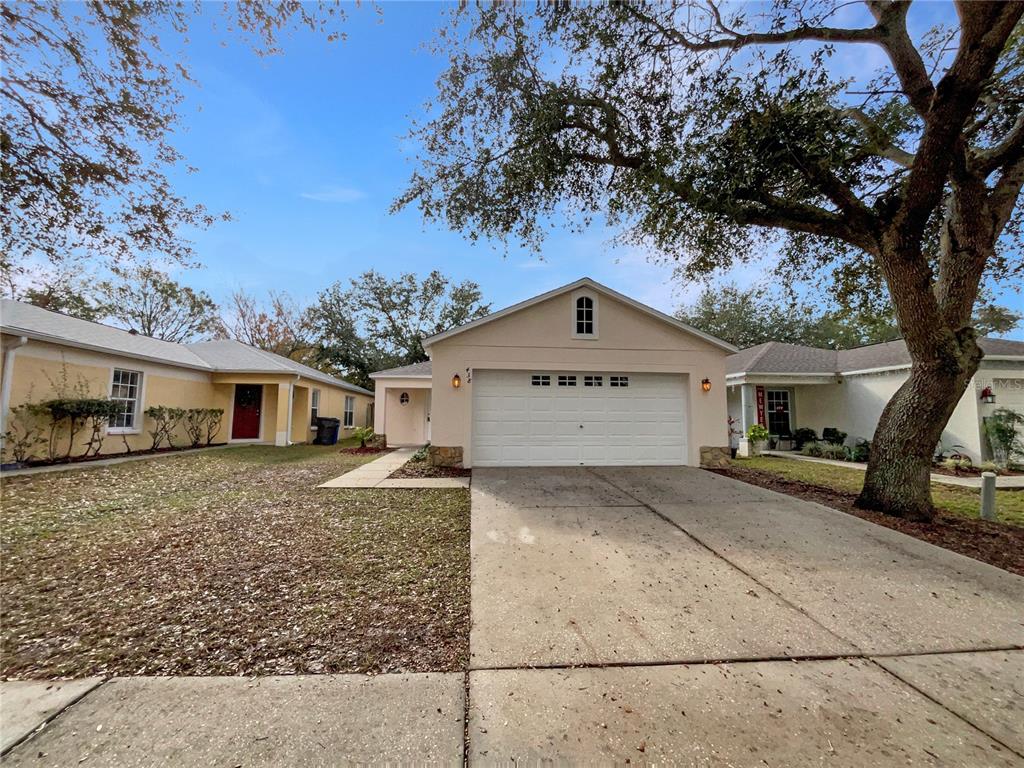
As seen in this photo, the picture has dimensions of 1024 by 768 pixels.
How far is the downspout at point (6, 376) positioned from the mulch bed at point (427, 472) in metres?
7.41

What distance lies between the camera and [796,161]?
5785 millimetres

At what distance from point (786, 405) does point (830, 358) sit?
2.51 m

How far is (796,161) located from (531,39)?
14.1 ft

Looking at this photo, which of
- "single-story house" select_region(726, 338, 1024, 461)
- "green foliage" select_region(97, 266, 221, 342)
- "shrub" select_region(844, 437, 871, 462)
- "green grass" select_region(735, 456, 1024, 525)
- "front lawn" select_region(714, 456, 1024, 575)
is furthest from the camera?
"green foliage" select_region(97, 266, 221, 342)

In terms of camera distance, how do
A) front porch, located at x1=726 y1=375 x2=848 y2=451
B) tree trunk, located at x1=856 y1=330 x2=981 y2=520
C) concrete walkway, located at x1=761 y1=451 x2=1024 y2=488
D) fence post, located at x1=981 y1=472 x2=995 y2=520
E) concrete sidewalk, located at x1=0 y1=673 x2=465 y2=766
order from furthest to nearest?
1. front porch, located at x1=726 y1=375 x2=848 y2=451
2. concrete walkway, located at x1=761 y1=451 x2=1024 y2=488
3. fence post, located at x1=981 y1=472 x2=995 y2=520
4. tree trunk, located at x1=856 y1=330 x2=981 y2=520
5. concrete sidewalk, located at x1=0 y1=673 x2=465 y2=766

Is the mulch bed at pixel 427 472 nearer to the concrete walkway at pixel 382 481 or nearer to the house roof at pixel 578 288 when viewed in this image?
the concrete walkway at pixel 382 481

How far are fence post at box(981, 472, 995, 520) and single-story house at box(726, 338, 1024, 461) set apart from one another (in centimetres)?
658

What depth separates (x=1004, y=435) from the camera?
9930mm

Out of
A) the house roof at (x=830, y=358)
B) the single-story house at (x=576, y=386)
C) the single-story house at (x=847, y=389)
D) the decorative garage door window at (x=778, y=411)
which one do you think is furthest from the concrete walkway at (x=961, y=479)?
the single-story house at (x=576, y=386)

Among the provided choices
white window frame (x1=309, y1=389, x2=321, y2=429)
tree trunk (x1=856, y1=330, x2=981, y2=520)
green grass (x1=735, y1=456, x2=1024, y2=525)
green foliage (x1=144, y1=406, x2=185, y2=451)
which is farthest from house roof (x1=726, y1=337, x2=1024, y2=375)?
green foliage (x1=144, y1=406, x2=185, y2=451)

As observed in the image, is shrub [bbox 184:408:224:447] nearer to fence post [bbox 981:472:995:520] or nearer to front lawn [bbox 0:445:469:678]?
front lawn [bbox 0:445:469:678]

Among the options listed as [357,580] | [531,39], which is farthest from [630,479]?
[531,39]

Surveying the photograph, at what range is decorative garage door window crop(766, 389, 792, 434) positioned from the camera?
13984 millimetres

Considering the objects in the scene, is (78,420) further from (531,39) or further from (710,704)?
(710,704)
